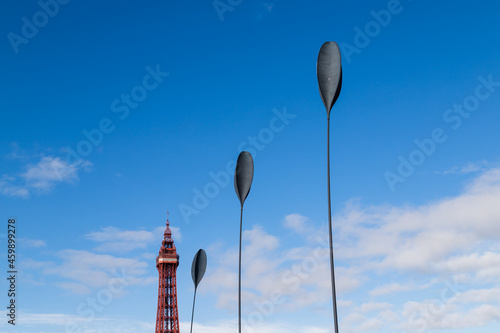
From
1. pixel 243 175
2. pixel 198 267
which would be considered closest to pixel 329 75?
pixel 243 175

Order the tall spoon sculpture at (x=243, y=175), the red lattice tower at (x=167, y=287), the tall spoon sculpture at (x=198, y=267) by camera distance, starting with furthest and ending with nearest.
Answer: the red lattice tower at (x=167, y=287) < the tall spoon sculpture at (x=198, y=267) < the tall spoon sculpture at (x=243, y=175)

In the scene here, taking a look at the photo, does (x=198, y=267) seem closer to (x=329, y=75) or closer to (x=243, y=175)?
(x=243, y=175)

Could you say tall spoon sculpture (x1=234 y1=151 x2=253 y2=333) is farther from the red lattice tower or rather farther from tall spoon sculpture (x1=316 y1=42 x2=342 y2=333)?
the red lattice tower

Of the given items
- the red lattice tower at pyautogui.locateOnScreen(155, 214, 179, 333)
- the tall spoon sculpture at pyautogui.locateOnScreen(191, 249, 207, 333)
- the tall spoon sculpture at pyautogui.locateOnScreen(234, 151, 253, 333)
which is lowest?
the tall spoon sculpture at pyautogui.locateOnScreen(191, 249, 207, 333)

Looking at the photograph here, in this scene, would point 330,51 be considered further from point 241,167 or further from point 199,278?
point 199,278

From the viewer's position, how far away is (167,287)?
397ft

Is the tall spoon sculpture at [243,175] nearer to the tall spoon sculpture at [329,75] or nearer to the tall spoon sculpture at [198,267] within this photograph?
the tall spoon sculpture at [329,75]

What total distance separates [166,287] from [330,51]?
109517 millimetres

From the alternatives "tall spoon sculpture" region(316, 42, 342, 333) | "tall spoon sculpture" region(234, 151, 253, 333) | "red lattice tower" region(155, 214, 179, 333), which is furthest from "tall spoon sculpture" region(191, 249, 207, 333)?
"red lattice tower" region(155, 214, 179, 333)

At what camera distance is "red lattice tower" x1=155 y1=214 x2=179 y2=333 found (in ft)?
385

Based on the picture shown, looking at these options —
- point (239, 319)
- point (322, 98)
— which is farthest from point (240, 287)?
point (322, 98)

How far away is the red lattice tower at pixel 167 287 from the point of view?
385 feet

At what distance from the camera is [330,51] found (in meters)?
17.2

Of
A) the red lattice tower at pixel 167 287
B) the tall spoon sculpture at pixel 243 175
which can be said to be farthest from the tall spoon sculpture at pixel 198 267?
the red lattice tower at pixel 167 287
